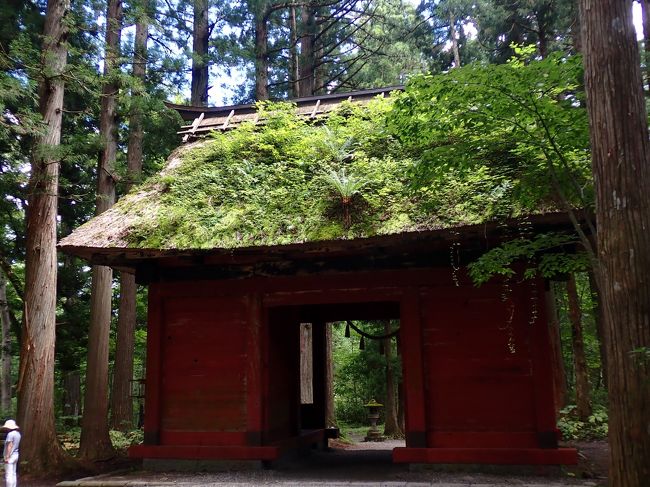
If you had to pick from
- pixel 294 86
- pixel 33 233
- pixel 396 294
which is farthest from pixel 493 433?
pixel 294 86

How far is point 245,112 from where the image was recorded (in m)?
11.6

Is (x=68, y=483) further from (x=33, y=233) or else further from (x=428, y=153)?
(x=428, y=153)

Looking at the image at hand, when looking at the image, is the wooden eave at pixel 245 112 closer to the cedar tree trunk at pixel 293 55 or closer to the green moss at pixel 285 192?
the green moss at pixel 285 192

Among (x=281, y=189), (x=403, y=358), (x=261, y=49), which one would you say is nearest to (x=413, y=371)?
(x=403, y=358)

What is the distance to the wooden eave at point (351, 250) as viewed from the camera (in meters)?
6.34

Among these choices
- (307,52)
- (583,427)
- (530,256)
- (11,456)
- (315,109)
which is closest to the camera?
(530,256)

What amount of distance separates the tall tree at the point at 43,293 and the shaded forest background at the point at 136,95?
0.56ft

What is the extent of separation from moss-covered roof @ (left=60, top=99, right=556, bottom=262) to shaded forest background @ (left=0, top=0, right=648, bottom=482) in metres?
1.36

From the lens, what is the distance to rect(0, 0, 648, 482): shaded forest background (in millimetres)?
10758

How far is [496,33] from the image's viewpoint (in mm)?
15109

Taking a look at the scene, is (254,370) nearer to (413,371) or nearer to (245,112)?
(413,371)

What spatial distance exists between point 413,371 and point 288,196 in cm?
301

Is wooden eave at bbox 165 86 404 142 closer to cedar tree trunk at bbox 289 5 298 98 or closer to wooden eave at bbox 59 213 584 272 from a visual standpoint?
wooden eave at bbox 59 213 584 272

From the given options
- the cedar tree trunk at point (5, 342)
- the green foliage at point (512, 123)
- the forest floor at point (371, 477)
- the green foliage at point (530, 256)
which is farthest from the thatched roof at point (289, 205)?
the cedar tree trunk at point (5, 342)
